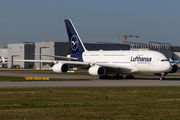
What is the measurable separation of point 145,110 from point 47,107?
17.7 ft

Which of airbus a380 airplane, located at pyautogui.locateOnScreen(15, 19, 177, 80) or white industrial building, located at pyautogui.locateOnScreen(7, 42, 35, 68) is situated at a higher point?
white industrial building, located at pyautogui.locateOnScreen(7, 42, 35, 68)

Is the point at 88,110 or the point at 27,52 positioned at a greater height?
the point at 27,52

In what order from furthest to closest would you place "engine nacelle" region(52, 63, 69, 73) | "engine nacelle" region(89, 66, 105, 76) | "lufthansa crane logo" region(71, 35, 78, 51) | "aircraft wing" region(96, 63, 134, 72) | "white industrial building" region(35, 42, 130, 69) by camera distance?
"white industrial building" region(35, 42, 130, 69)
"lufthansa crane logo" region(71, 35, 78, 51)
"aircraft wing" region(96, 63, 134, 72)
"engine nacelle" region(52, 63, 69, 73)
"engine nacelle" region(89, 66, 105, 76)

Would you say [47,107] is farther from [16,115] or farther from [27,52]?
[27,52]

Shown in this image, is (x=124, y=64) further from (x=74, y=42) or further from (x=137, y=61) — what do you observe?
(x=74, y=42)

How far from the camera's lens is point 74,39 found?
190ft

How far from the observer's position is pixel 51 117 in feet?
45.3

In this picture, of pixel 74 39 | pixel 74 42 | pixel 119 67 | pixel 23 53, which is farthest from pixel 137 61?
pixel 23 53

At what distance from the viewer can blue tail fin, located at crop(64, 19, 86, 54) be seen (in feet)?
188

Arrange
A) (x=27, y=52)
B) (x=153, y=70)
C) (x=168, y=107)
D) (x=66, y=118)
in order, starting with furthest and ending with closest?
1. (x=27, y=52)
2. (x=153, y=70)
3. (x=168, y=107)
4. (x=66, y=118)

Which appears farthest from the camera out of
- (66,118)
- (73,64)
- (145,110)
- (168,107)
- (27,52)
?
(27,52)

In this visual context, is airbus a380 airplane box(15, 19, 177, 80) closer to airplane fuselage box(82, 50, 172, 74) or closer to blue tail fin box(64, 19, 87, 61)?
airplane fuselage box(82, 50, 172, 74)

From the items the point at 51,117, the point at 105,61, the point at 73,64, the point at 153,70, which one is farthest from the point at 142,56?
the point at 51,117

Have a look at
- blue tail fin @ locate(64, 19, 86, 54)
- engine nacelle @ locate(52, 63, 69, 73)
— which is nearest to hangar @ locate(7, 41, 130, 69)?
blue tail fin @ locate(64, 19, 86, 54)
